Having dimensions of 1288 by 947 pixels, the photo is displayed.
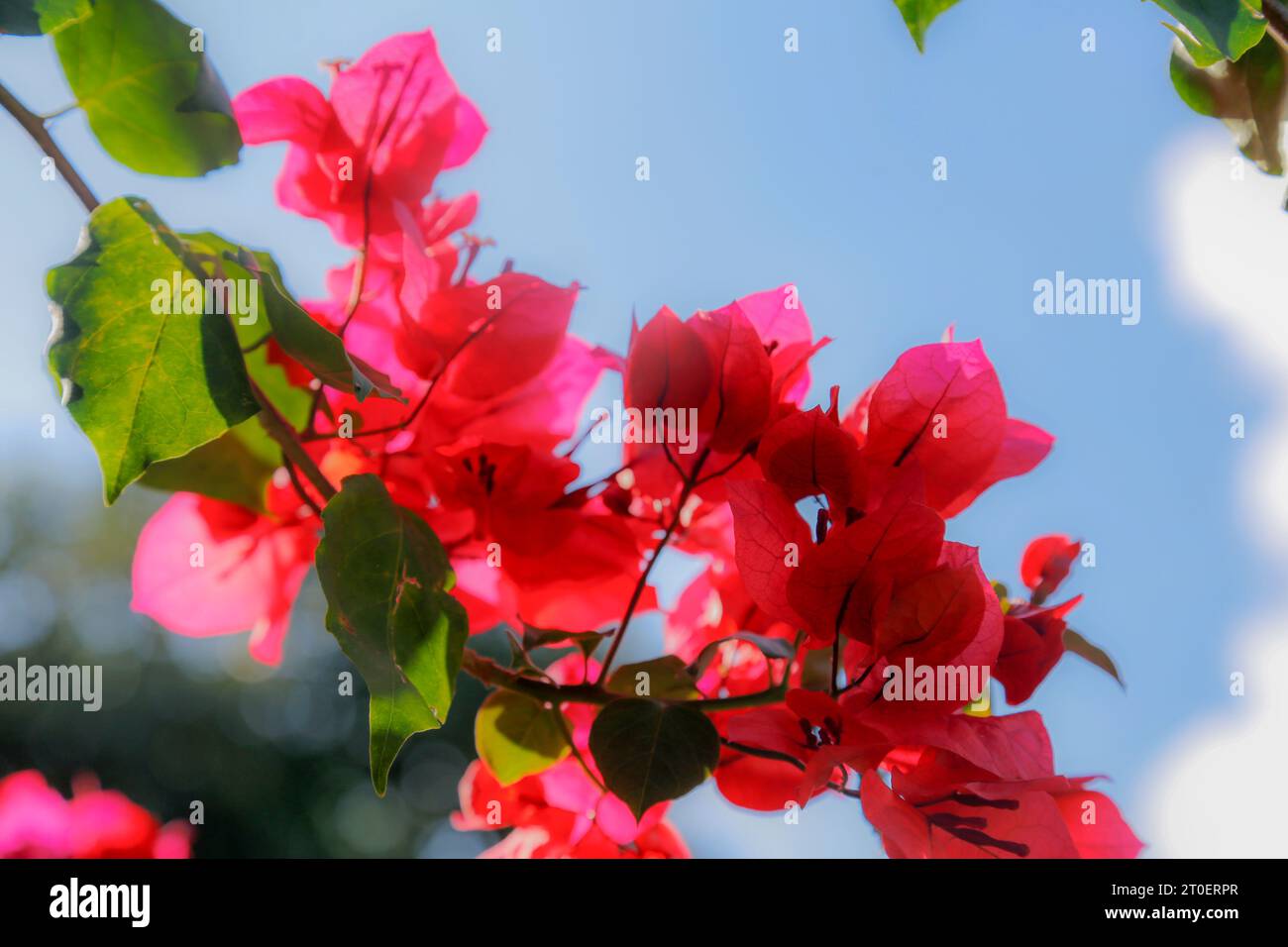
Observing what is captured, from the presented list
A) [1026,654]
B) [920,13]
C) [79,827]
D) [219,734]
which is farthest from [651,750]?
[219,734]

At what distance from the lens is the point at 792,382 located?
0.45m

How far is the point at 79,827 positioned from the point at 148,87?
58 cm

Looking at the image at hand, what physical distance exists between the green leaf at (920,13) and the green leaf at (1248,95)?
5.4 inches

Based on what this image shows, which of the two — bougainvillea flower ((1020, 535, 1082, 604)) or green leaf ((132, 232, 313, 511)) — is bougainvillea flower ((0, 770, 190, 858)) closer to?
green leaf ((132, 232, 313, 511))

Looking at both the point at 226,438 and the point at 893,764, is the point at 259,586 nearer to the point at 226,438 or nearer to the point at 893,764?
the point at 226,438

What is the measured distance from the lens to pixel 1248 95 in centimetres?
54

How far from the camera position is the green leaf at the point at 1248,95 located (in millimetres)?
533

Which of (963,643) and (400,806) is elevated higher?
(963,643)

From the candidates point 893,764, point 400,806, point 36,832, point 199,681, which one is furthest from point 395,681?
point 199,681

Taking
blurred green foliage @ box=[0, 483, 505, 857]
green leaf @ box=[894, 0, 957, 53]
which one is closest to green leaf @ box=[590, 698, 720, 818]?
green leaf @ box=[894, 0, 957, 53]

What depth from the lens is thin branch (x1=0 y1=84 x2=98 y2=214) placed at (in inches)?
13.3

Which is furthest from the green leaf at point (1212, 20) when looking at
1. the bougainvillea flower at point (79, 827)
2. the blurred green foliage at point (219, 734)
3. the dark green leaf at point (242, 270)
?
the blurred green foliage at point (219, 734)

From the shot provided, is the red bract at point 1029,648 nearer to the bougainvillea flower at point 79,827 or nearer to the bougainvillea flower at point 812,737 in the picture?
the bougainvillea flower at point 812,737

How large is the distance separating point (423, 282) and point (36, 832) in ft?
1.90
